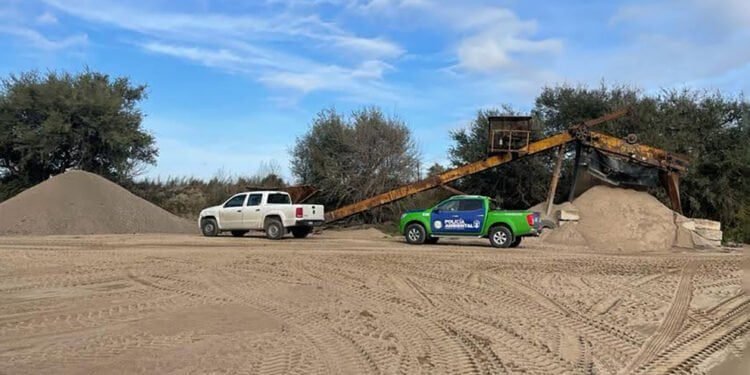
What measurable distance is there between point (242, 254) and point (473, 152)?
63.4 feet

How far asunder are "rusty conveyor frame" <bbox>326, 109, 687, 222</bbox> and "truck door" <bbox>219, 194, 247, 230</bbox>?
4.72m

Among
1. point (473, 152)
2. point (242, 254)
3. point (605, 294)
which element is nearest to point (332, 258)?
point (242, 254)

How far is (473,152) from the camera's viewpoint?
3403cm

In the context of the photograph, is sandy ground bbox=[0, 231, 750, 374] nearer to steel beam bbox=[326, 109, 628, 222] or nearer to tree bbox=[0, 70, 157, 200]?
steel beam bbox=[326, 109, 628, 222]

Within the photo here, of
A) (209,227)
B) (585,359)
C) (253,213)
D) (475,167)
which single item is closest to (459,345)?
(585,359)

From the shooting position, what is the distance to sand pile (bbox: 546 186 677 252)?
2428 cm

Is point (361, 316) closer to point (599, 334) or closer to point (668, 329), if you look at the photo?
point (599, 334)

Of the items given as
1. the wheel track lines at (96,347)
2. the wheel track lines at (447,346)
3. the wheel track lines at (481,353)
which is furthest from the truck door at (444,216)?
the wheel track lines at (96,347)

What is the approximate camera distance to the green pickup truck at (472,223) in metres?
21.4

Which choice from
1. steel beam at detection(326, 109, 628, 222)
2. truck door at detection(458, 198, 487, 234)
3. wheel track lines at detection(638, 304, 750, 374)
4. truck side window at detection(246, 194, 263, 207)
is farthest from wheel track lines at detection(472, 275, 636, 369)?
steel beam at detection(326, 109, 628, 222)

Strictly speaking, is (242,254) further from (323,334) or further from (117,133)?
(117,133)

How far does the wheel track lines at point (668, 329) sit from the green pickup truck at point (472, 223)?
8.37m

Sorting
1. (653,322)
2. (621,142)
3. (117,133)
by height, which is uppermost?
(117,133)

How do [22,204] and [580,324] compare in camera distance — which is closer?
[580,324]
